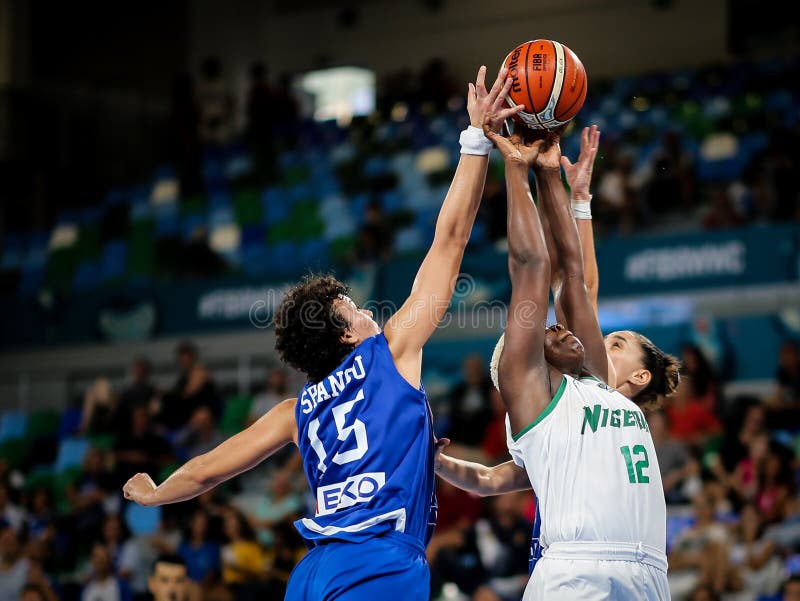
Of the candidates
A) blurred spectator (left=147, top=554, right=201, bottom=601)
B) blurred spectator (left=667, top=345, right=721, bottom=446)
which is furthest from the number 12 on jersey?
blurred spectator (left=667, top=345, right=721, bottom=446)

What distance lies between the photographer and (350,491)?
3.82 metres

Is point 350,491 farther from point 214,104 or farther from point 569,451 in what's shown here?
point 214,104

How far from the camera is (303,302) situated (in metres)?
3.99

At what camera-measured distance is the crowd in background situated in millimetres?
8039

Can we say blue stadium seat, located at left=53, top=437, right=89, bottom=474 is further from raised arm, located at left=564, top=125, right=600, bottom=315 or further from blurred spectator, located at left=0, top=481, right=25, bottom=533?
raised arm, located at left=564, top=125, right=600, bottom=315

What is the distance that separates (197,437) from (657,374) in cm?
716

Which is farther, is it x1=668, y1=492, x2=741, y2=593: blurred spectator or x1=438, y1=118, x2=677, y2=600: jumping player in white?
x1=668, y1=492, x2=741, y2=593: blurred spectator

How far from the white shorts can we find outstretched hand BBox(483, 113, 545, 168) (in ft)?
4.77

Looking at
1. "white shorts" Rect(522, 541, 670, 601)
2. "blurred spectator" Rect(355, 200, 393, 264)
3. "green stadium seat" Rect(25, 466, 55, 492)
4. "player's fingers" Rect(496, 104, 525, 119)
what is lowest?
"green stadium seat" Rect(25, 466, 55, 492)

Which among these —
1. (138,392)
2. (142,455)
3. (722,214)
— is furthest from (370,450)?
(138,392)

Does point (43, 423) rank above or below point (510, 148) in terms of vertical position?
below

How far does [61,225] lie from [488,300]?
780cm

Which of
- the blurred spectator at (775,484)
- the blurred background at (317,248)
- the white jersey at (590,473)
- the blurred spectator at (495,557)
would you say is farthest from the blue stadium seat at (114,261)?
the white jersey at (590,473)

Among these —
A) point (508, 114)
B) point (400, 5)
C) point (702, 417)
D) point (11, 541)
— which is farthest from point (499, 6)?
point (508, 114)
